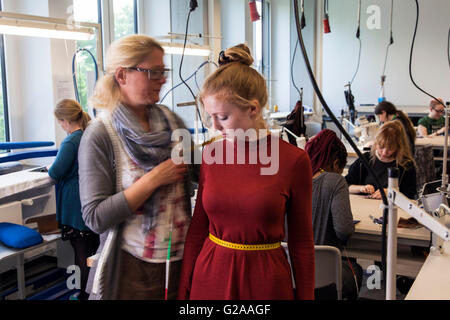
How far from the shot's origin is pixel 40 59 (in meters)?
3.76

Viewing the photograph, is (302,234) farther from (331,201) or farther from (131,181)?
(331,201)

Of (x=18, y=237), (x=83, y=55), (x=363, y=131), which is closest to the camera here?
(x=18, y=237)

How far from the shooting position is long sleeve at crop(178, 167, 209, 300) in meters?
1.25

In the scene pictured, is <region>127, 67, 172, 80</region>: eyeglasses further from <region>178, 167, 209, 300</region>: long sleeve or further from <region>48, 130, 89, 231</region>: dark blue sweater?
<region>48, 130, 89, 231</region>: dark blue sweater

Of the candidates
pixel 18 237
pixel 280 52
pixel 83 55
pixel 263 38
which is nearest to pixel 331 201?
pixel 18 237

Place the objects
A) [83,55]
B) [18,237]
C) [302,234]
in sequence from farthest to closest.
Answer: [83,55]
[18,237]
[302,234]

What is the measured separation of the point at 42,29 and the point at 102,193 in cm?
204

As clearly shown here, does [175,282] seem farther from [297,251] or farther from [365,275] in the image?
[365,275]

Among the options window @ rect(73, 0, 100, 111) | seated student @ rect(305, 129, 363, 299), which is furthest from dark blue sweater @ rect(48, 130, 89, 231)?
window @ rect(73, 0, 100, 111)

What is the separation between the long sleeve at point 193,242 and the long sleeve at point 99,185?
205mm

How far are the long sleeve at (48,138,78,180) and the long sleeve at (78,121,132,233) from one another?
1650mm

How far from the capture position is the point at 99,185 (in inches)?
44.9
